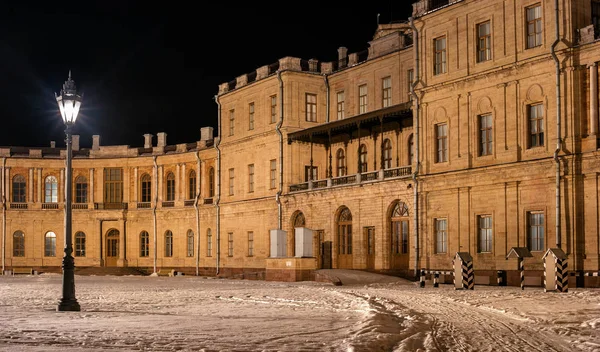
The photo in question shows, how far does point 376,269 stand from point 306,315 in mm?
23356

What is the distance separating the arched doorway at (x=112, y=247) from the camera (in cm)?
6506

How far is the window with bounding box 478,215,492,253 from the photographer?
3438cm

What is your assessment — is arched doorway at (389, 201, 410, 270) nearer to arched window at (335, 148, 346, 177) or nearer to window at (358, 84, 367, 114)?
arched window at (335, 148, 346, 177)

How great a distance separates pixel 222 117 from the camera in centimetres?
5550

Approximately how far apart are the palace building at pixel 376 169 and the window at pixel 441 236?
75 mm

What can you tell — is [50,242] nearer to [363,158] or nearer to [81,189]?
[81,189]

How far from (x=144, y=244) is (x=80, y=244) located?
17.3 ft

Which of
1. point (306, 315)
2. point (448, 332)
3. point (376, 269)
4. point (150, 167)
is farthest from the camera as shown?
point (150, 167)

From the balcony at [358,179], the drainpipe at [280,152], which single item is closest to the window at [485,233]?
the balcony at [358,179]

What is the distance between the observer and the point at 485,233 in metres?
34.6

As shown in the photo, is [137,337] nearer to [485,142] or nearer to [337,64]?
[485,142]

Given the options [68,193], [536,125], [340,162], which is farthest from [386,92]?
[68,193]

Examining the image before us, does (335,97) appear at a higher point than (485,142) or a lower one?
higher

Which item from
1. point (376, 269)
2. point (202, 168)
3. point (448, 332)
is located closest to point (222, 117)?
point (202, 168)
